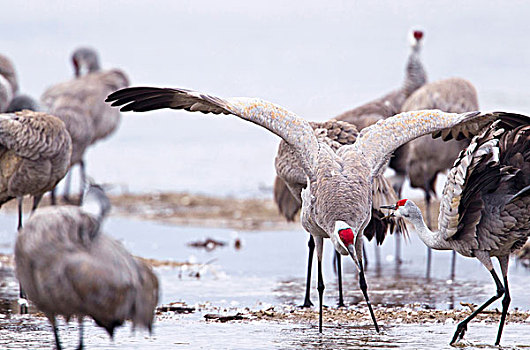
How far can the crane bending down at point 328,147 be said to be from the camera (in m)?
8.08

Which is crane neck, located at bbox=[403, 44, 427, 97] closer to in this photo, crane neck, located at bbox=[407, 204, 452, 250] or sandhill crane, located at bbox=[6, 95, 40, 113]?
sandhill crane, located at bbox=[6, 95, 40, 113]

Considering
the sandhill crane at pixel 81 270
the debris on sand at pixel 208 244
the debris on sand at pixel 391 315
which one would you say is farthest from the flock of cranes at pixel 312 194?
the debris on sand at pixel 208 244

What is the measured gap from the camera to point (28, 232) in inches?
246

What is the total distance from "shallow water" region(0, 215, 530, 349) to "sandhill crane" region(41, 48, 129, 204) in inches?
57.2

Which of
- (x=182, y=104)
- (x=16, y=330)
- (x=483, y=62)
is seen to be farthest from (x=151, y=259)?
(x=483, y=62)

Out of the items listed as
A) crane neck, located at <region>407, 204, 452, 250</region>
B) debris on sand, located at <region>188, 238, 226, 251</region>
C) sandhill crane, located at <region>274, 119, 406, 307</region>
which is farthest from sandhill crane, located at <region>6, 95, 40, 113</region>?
crane neck, located at <region>407, 204, 452, 250</region>

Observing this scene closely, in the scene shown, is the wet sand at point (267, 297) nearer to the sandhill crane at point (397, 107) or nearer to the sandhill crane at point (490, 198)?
the sandhill crane at point (490, 198)

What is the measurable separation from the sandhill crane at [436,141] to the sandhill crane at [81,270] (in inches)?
287

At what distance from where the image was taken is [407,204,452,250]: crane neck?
319 inches

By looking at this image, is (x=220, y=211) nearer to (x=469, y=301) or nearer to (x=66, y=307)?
(x=469, y=301)

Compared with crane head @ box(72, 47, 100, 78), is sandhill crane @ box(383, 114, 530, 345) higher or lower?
lower

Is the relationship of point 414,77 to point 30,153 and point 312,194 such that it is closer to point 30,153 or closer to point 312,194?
point 30,153

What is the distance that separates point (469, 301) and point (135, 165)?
13426 mm

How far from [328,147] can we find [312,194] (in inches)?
31.8
